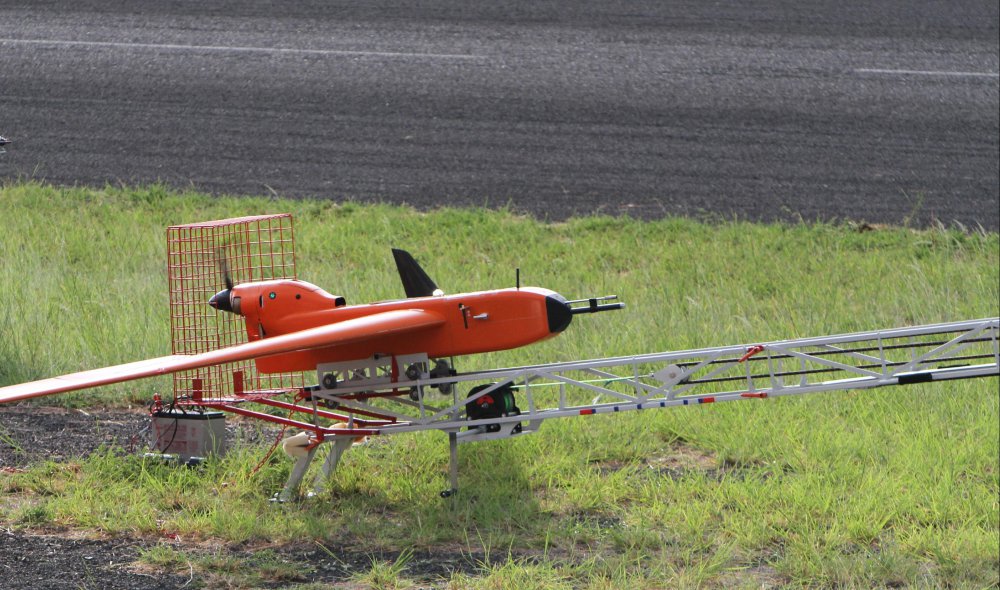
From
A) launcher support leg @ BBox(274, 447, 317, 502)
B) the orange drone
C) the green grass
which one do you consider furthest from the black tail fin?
the green grass

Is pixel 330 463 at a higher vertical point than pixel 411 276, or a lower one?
lower

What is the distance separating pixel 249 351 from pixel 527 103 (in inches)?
366

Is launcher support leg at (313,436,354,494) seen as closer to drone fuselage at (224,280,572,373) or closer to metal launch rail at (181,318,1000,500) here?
metal launch rail at (181,318,1000,500)

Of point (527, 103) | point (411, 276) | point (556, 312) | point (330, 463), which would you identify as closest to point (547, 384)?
point (556, 312)

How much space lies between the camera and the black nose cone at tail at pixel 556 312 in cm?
550

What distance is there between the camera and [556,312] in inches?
217

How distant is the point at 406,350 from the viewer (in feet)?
19.0

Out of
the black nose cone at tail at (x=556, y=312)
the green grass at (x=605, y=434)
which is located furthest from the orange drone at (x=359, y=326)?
the green grass at (x=605, y=434)

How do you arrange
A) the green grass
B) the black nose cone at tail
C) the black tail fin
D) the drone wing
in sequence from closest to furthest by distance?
the drone wing → the black nose cone at tail → the black tail fin → the green grass

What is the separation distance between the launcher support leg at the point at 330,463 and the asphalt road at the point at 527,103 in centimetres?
587

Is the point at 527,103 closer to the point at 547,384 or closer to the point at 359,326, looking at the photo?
the point at 547,384

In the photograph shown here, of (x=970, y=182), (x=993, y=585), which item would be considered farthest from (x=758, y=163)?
(x=993, y=585)

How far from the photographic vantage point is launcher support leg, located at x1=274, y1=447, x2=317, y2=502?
625 centimetres

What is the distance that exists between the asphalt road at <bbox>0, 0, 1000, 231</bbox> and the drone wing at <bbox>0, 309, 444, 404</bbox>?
6.52 metres
